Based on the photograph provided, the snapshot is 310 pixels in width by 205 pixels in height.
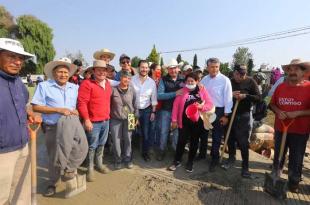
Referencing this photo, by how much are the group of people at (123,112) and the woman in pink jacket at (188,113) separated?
0.02 meters

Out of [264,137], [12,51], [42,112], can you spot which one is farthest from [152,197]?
[264,137]

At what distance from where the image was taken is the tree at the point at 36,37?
42.7 meters

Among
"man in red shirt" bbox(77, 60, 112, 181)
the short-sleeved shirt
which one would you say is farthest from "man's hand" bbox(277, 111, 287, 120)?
"man in red shirt" bbox(77, 60, 112, 181)

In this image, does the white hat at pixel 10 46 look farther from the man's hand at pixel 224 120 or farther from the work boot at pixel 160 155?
the work boot at pixel 160 155

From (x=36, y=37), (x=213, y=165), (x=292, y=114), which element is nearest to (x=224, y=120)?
(x=213, y=165)

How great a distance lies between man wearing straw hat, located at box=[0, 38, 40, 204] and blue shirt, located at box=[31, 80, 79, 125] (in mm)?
812

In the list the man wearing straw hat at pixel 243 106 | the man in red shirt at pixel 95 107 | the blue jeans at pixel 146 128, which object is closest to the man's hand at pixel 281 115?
the man wearing straw hat at pixel 243 106

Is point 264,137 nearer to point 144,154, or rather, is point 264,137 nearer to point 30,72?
point 144,154

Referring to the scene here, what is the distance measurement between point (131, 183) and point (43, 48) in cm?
4302

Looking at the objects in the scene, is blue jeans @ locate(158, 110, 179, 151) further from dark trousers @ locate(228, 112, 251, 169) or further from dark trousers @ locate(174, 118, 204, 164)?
dark trousers @ locate(228, 112, 251, 169)

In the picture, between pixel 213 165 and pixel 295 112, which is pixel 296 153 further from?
pixel 213 165

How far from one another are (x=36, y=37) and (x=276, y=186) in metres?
44.9

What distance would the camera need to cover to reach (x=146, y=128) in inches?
233

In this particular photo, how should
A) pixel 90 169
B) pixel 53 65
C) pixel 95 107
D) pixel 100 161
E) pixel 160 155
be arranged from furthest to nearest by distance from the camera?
pixel 160 155, pixel 100 161, pixel 90 169, pixel 95 107, pixel 53 65
